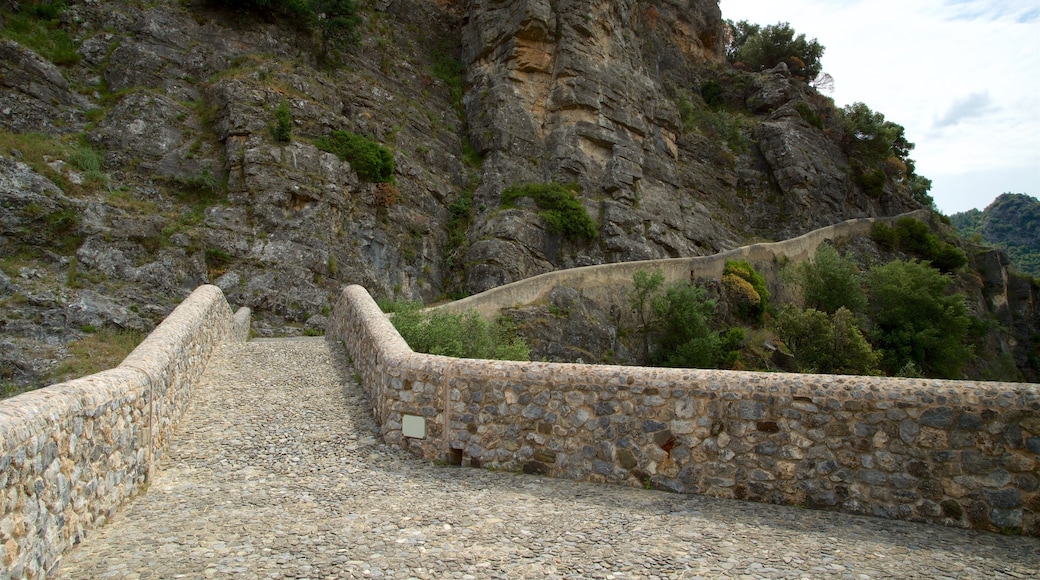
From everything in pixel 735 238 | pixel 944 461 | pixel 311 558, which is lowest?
pixel 311 558

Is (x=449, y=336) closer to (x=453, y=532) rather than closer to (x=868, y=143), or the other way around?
(x=453, y=532)

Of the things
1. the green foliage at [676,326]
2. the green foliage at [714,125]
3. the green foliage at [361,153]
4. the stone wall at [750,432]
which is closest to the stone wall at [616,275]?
→ the green foliage at [676,326]

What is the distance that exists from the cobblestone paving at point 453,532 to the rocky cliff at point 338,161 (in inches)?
444

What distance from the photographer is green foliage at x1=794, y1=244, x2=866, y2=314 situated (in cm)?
3066

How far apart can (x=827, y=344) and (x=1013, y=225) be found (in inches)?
4078

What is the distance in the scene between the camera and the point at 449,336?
12000 millimetres

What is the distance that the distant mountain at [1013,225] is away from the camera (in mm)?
94181

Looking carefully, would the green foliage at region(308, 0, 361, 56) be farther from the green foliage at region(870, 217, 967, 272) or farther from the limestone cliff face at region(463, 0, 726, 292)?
the green foliage at region(870, 217, 967, 272)

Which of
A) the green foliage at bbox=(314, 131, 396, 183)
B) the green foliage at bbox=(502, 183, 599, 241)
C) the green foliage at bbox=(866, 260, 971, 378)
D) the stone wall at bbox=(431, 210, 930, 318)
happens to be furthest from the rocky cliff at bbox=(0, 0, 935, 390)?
the green foliage at bbox=(866, 260, 971, 378)

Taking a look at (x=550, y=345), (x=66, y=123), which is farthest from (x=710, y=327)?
(x=66, y=123)

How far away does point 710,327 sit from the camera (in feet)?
87.8

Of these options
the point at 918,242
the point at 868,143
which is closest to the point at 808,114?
the point at 868,143

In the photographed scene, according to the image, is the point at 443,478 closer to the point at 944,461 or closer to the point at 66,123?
the point at 944,461

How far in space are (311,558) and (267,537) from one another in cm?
55
